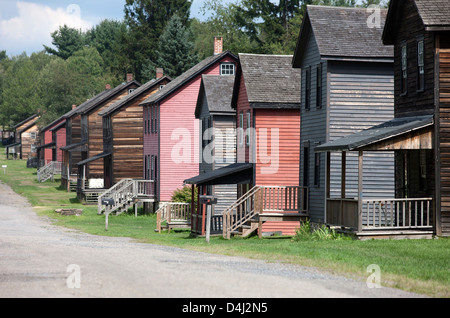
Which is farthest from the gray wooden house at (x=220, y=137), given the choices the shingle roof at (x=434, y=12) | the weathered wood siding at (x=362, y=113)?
the shingle roof at (x=434, y=12)

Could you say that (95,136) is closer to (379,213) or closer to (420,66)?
(420,66)

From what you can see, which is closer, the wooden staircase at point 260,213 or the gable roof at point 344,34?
the gable roof at point 344,34

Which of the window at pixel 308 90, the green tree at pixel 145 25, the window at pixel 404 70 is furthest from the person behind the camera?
the green tree at pixel 145 25

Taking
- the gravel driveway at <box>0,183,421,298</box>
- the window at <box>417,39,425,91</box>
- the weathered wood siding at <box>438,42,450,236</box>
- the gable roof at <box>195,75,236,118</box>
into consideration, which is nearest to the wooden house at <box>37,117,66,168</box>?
the gable roof at <box>195,75,236,118</box>

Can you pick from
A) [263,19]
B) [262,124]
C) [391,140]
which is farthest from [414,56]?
[263,19]

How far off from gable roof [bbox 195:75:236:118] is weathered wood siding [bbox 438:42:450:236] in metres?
20.2

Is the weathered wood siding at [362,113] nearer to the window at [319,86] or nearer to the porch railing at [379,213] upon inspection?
the window at [319,86]

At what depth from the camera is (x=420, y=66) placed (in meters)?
26.2

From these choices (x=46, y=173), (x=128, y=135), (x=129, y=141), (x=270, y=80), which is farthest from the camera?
(x=46, y=173)

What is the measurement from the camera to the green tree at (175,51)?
93500 mm

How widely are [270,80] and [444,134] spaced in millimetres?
13317

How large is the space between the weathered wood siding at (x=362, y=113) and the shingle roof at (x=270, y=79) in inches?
200

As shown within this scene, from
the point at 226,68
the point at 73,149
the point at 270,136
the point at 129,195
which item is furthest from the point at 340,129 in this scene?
the point at 73,149
